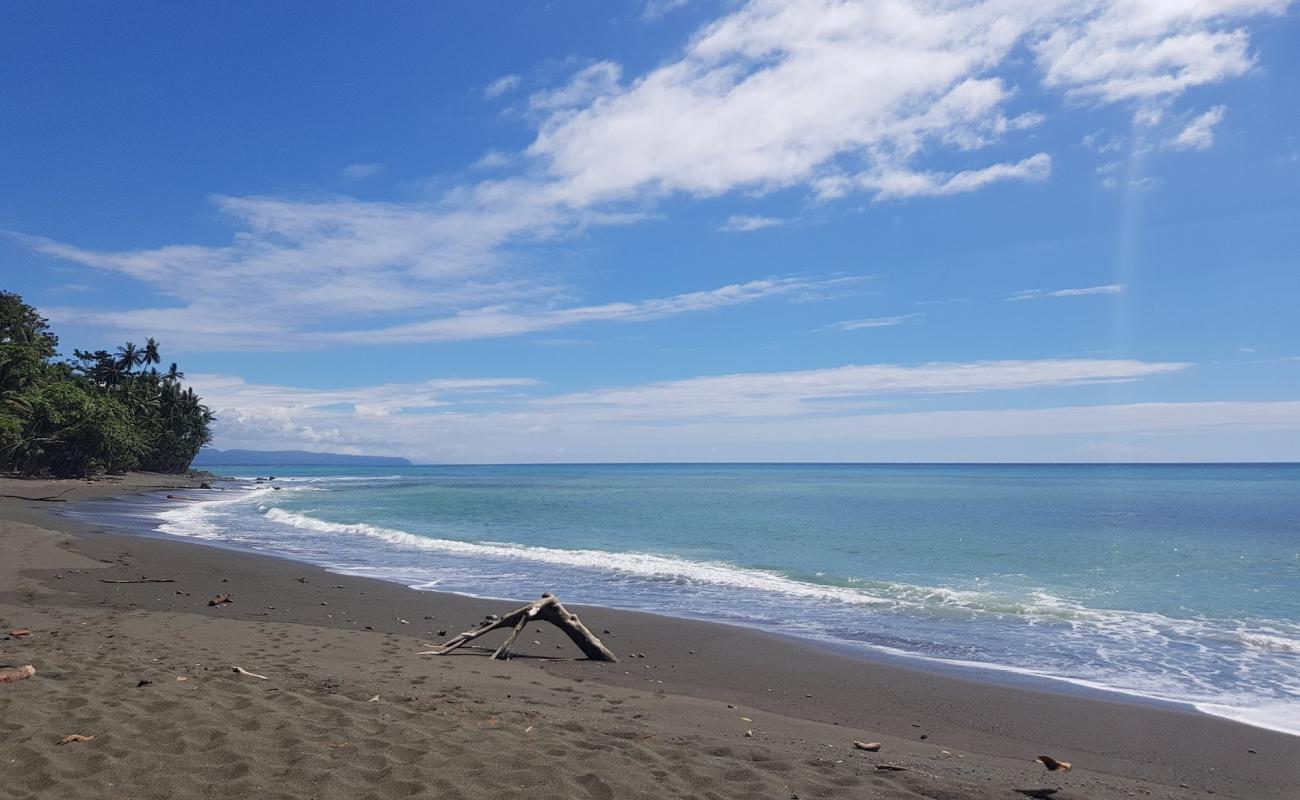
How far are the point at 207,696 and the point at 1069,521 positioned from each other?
43.3 meters

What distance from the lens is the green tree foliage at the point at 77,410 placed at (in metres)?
51.5

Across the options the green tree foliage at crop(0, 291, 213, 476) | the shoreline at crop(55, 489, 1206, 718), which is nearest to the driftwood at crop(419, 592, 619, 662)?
the shoreline at crop(55, 489, 1206, 718)

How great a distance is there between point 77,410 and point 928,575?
204 feet

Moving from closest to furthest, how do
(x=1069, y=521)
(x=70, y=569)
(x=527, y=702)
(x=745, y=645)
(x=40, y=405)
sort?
(x=527, y=702)
(x=745, y=645)
(x=70, y=569)
(x=1069, y=521)
(x=40, y=405)

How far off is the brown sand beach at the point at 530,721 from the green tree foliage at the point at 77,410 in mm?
50560

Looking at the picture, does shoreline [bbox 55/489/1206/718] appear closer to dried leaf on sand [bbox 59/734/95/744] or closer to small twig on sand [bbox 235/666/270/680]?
small twig on sand [bbox 235/666/270/680]

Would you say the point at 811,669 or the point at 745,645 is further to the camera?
the point at 745,645

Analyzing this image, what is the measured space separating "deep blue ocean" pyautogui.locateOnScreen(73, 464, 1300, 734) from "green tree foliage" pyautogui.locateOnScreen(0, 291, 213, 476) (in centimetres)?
1816

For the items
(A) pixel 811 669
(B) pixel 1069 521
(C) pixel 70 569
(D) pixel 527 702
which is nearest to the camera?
(D) pixel 527 702

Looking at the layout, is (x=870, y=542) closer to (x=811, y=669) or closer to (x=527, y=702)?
(x=811, y=669)

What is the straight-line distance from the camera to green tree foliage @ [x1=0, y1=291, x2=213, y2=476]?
169ft

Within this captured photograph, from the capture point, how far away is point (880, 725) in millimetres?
7594

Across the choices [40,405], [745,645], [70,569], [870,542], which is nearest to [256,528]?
[70,569]

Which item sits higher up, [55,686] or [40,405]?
[40,405]
